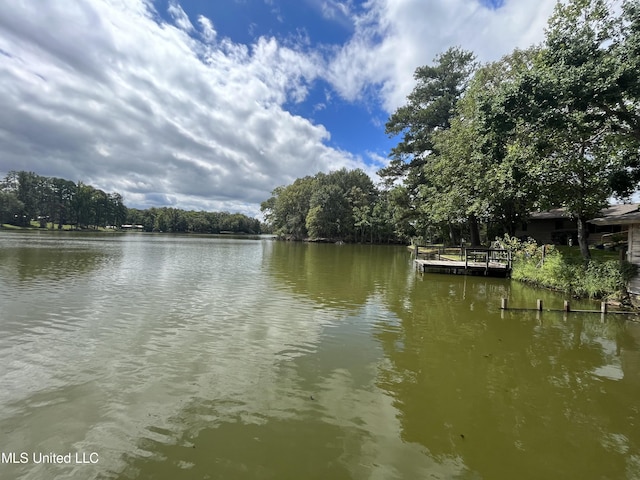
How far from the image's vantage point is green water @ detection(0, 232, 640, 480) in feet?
12.4

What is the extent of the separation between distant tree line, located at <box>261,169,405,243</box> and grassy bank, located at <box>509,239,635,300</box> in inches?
1747

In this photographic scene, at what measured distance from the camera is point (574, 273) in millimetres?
14344

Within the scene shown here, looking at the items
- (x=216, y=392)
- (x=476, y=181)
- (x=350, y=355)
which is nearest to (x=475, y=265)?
(x=476, y=181)

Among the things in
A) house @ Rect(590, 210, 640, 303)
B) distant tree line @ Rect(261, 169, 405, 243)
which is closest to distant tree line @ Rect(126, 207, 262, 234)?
distant tree line @ Rect(261, 169, 405, 243)

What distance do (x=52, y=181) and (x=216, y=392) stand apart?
12301 cm

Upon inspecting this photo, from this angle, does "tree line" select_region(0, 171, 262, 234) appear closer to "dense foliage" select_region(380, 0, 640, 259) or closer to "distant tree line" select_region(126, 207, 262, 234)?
"distant tree line" select_region(126, 207, 262, 234)

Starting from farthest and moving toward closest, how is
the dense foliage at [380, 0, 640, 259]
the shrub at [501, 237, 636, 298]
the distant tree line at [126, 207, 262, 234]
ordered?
the distant tree line at [126, 207, 262, 234] < the shrub at [501, 237, 636, 298] < the dense foliage at [380, 0, 640, 259]

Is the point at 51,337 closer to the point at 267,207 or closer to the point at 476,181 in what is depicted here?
the point at 476,181

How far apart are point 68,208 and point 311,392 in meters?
124

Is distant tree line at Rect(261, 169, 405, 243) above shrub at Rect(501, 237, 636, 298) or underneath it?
above

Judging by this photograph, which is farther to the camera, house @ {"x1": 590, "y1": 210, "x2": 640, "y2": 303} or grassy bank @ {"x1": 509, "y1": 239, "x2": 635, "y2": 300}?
grassy bank @ {"x1": 509, "y1": 239, "x2": 635, "y2": 300}

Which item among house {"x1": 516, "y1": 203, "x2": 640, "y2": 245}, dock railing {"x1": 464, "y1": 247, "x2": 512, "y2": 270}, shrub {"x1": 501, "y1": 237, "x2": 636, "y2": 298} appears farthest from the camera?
house {"x1": 516, "y1": 203, "x2": 640, "y2": 245}

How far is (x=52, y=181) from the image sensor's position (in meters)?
97.8

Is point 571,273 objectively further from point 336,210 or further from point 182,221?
point 182,221
